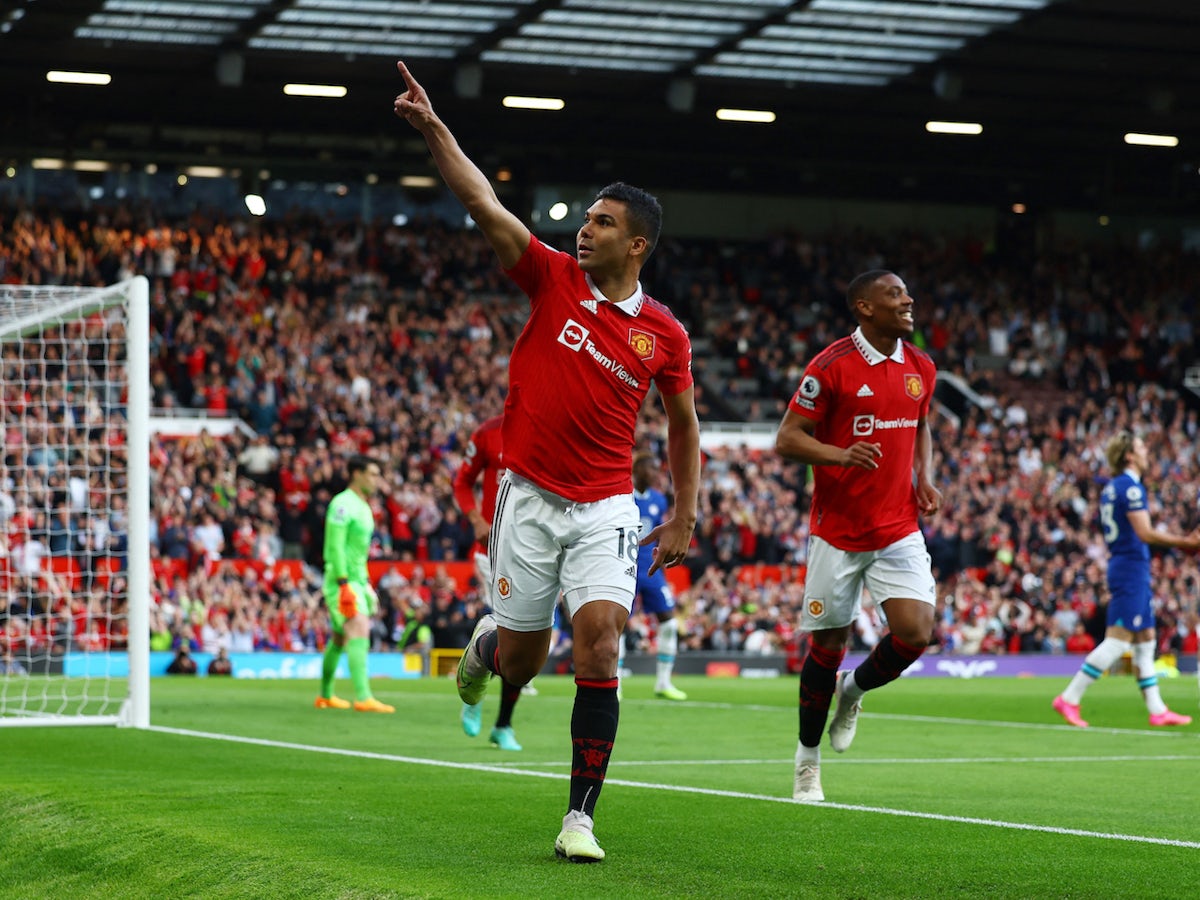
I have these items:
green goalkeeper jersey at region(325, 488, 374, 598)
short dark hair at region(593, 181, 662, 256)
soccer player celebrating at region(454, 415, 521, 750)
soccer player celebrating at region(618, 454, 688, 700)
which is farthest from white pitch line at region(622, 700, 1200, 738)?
short dark hair at region(593, 181, 662, 256)

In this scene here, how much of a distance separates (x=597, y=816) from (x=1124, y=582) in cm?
886

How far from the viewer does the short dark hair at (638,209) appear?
6531 mm

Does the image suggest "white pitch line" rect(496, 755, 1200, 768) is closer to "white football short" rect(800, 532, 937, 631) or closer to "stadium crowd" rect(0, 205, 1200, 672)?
"white football short" rect(800, 532, 937, 631)

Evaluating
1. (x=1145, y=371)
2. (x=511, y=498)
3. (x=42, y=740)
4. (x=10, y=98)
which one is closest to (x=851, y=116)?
(x=1145, y=371)

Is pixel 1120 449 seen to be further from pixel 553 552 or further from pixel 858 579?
pixel 553 552

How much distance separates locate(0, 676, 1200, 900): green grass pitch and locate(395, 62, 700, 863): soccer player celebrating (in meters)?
0.81

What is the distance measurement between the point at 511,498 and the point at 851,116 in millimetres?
34091

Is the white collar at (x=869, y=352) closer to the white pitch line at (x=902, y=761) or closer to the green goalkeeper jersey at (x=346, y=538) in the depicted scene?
the white pitch line at (x=902, y=761)

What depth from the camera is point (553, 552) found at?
6.46 m

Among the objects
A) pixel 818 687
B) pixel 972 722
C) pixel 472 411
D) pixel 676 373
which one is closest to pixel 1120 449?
pixel 972 722

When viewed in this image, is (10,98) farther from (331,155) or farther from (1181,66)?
(1181,66)

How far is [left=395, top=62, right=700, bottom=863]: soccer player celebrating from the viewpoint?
627cm

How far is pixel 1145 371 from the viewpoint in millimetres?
41812

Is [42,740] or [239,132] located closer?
[42,740]
